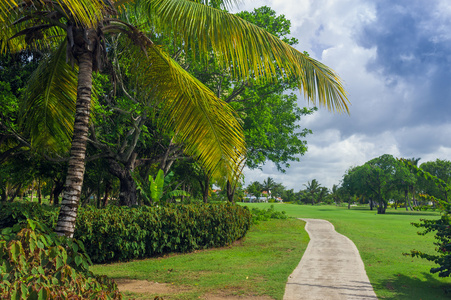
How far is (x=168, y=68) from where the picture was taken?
7230 mm

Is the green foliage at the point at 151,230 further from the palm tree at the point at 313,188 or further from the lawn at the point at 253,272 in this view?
the palm tree at the point at 313,188

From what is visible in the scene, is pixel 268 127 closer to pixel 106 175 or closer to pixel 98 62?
pixel 106 175

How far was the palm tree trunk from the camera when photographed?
546 cm

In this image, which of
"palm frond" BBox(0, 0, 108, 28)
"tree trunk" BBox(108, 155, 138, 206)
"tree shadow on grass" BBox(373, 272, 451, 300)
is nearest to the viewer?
"palm frond" BBox(0, 0, 108, 28)

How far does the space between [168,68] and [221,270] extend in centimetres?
531

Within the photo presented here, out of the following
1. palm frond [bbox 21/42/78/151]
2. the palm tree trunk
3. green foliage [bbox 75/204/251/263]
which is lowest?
green foliage [bbox 75/204/251/263]

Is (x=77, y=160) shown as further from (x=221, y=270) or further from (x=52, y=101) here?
(x=221, y=270)

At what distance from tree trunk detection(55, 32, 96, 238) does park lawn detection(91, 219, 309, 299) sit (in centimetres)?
239

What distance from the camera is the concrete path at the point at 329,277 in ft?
23.1

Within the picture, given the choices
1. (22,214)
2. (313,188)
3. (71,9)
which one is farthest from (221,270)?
(313,188)

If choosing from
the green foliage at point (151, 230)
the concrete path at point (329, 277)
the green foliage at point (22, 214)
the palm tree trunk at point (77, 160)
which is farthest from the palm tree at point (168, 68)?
the green foliage at point (151, 230)

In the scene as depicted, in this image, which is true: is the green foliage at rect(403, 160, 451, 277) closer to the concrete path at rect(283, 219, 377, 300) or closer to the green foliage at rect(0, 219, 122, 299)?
the concrete path at rect(283, 219, 377, 300)

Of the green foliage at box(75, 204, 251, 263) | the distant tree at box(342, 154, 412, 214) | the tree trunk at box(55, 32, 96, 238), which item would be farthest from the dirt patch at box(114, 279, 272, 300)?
the distant tree at box(342, 154, 412, 214)

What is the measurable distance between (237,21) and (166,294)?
525 centimetres
